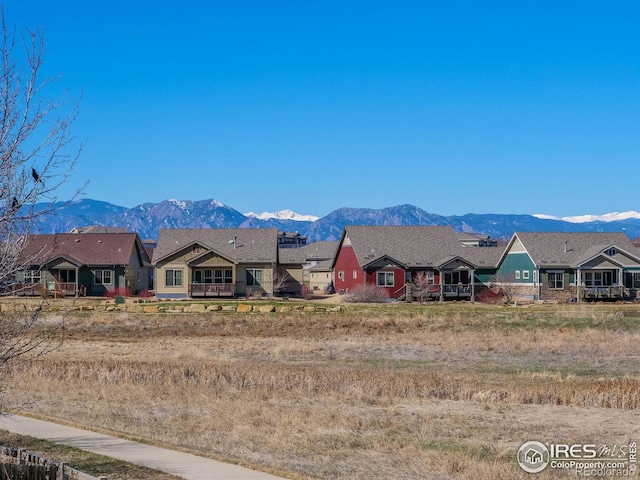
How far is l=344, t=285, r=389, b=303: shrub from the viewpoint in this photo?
6225 cm

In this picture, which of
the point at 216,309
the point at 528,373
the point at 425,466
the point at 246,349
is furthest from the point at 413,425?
the point at 216,309

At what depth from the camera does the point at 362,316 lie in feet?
157

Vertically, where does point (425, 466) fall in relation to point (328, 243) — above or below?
below

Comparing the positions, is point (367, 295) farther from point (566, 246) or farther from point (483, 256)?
point (566, 246)

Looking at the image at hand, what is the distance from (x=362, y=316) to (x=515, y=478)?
34.7 metres

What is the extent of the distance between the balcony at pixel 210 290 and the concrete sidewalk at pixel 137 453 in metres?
46.8

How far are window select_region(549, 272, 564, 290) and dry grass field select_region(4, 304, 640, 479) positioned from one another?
22.3m

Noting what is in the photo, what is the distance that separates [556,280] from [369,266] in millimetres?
15911

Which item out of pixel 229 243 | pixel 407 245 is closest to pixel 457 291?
pixel 407 245

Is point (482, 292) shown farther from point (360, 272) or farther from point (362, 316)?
point (362, 316)

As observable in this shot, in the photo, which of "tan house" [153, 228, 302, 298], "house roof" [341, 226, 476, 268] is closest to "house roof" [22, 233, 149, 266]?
"tan house" [153, 228, 302, 298]

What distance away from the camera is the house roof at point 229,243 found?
66.1 meters

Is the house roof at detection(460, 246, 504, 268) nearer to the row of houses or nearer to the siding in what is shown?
the row of houses

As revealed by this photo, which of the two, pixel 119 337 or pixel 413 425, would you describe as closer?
pixel 413 425
